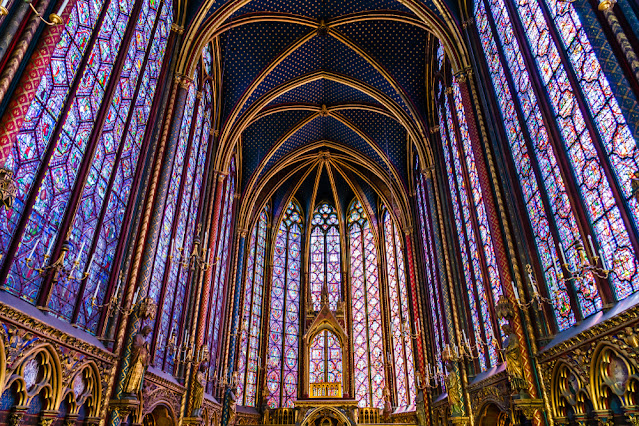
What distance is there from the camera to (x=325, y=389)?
20.9m

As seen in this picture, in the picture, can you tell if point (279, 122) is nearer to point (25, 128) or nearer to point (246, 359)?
point (246, 359)

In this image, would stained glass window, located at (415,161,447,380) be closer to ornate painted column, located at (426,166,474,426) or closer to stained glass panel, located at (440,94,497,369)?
ornate painted column, located at (426,166,474,426)

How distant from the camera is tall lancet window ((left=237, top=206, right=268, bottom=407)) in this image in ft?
72.9

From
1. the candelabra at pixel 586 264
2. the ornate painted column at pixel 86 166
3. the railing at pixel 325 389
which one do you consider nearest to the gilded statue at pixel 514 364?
the candelabra at pixel 586 264

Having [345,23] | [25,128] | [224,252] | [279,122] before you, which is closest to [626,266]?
[25,128]

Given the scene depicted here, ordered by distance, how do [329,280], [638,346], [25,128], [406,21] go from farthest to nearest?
[329,280]
[406,21]
[25,128]
[638,346]

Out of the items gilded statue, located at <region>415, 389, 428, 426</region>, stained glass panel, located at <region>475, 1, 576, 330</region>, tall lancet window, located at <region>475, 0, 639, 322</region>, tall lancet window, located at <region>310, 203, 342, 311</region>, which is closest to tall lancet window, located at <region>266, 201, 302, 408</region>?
tall lancet window, located at <region>310, 203, 342, 311</region>

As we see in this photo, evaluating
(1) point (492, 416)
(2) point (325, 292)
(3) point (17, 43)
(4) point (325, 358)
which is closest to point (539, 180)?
(1) point (492, 416)

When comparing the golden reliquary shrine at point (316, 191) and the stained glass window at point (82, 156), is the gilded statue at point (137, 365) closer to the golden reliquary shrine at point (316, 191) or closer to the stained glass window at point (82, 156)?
the golden reliquary shrine at point (316, 191)

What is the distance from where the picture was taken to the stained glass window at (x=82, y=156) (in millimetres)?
6859

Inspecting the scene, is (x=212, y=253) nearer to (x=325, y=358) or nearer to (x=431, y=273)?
(x=431, y=273)

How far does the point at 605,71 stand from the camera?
6.82 metres

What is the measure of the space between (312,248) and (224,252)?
8.86 metres

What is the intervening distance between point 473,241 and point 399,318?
1086 centimetres
